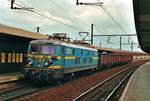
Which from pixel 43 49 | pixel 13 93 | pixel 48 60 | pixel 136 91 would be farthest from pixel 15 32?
pixel 136 91

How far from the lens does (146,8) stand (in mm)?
23016

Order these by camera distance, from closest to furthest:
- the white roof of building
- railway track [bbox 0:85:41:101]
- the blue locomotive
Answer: railway track [bbox 0:85:41:101], the blue locomotive, the white roof of building

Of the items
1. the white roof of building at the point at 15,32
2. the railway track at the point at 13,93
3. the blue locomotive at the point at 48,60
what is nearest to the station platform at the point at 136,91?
the blue locomotive at the point at 48,60

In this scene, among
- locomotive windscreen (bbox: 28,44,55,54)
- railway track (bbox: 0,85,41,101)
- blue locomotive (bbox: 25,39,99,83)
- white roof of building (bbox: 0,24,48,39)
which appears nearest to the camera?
railway track (bbox: 0,85,41,101)

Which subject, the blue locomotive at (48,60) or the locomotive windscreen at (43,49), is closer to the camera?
the blue locomotive at (48,60)

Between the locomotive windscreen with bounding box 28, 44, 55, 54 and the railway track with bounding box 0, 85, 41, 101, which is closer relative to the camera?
the railway track with bounding box 0, 85, 41, 101

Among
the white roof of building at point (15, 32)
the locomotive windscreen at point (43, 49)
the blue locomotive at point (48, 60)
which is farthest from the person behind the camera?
the white roof of building at point (15, 32)

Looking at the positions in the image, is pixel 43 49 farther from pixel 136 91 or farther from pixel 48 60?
pixel 136 91

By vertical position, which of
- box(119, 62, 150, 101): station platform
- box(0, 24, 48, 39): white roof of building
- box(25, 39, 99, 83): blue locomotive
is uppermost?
box(0, 24, 48, 39): white roof of building

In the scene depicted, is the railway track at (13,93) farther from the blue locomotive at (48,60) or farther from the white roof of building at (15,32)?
the white roof of building at (15,32)

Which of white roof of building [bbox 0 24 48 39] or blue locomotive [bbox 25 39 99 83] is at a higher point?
white roof of building [bbox 0 24 48 39]

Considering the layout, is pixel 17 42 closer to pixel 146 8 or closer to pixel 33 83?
pixel 33 83

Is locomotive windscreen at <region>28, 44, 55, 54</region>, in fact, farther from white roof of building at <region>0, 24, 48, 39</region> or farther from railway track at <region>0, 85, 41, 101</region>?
white roof of building at <region>0, 24, 48, 39</region>

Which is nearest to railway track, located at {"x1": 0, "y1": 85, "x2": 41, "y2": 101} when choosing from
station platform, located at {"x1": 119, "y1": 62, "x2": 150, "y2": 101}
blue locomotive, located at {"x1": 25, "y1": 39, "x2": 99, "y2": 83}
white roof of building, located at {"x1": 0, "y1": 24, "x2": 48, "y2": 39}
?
blue locomotive, located at {"x1": 25, "y1": 39, "x2": 99, "y2": 83}
